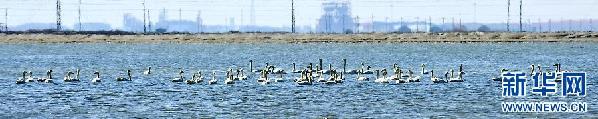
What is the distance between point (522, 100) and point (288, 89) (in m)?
14.0

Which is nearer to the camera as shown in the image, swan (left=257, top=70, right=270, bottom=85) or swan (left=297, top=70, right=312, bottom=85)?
swan (left=297, top=70, right=312, bottom=85)

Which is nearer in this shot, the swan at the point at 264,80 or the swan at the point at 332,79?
the swan at the point at 332,79

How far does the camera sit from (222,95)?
5828 cm

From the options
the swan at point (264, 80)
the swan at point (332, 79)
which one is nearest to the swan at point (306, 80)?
the swan at point (332, 79)

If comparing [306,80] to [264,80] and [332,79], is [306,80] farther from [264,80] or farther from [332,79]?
[264,80]

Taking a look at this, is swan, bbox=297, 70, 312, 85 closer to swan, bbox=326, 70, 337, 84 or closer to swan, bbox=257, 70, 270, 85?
swan, bbox=326, 70, 337, 84

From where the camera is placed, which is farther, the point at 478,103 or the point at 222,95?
the point at 222,95

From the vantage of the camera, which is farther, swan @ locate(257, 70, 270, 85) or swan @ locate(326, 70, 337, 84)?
swan @ locate(257, 70, 270, 85)

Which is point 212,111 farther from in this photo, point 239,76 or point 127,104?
point 239,76

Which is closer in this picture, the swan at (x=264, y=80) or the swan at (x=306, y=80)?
the swan at (x=306, y=80)

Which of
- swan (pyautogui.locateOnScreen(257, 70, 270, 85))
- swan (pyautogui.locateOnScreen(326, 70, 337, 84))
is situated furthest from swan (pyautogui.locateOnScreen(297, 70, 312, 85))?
swan (pyautogui.locateOnScreen(257, 70, 270, 85))

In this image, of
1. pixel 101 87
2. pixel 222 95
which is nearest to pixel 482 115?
pixel 222 95

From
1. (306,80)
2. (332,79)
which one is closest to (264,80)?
(306,80)

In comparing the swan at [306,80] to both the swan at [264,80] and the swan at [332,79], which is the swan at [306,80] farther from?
the swan at [264,80]
